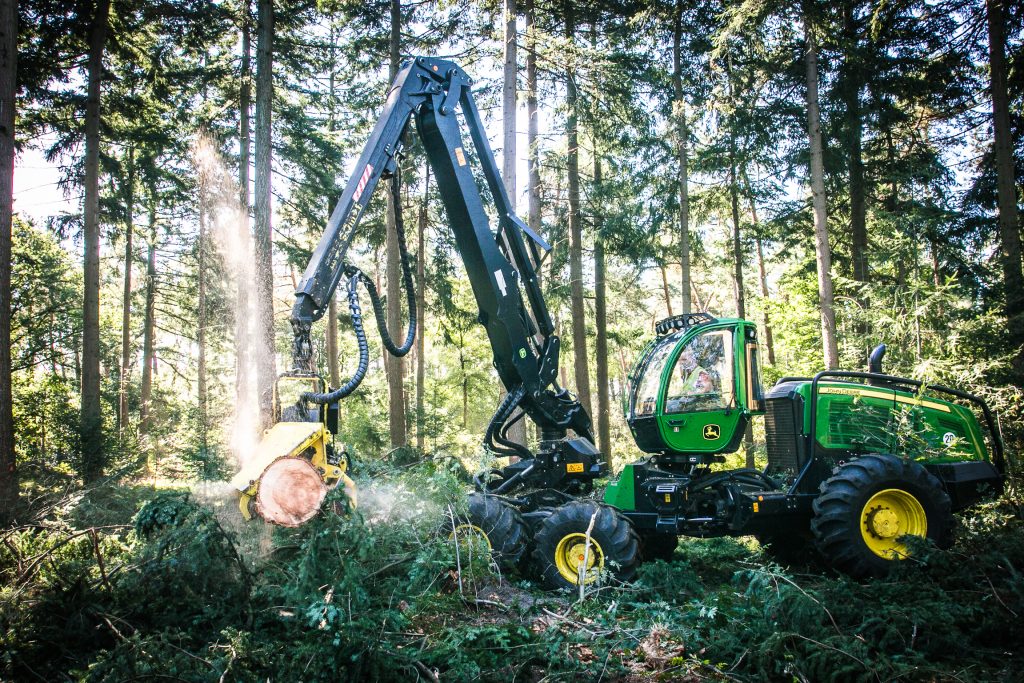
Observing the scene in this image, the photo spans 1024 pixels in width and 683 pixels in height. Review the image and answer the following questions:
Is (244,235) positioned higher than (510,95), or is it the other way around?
(510,95)

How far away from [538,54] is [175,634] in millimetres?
11246

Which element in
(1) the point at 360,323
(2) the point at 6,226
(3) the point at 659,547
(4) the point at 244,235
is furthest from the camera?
(4) the point at 244,235

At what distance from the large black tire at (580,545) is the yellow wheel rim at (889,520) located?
2.07 meters

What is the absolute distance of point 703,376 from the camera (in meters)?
6.62

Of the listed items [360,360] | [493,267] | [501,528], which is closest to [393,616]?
[360,360]

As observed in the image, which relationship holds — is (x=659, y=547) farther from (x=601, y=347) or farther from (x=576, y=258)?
(x=601, y=347)

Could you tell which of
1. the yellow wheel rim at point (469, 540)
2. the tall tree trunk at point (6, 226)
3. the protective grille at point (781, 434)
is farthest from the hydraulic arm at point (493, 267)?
the tall tree trunk at point (6, 226)

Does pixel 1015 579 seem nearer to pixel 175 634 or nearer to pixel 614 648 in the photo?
pixel 614 648

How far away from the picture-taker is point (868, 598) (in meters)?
5.01

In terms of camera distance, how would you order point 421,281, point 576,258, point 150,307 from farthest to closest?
point 150,307
point 421,281
point 576,258

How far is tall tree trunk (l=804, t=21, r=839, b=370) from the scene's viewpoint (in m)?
12.3

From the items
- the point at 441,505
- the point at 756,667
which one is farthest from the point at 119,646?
the point at 756,667

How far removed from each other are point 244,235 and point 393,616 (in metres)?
14.3

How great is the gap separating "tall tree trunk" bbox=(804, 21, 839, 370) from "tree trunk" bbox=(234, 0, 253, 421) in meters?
11.8
